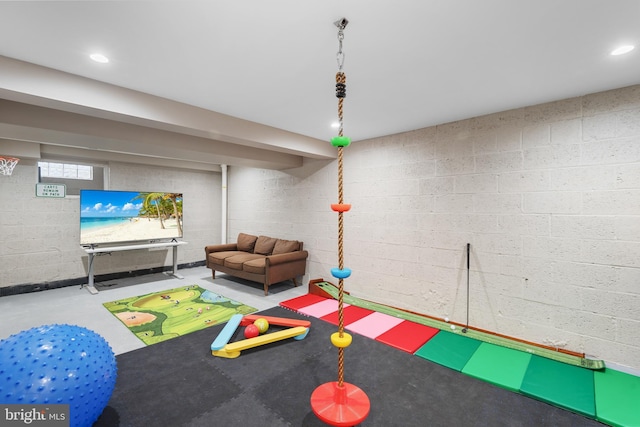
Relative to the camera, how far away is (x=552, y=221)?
2938mm

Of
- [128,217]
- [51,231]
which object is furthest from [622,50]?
[51,231]

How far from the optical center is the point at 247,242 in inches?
247

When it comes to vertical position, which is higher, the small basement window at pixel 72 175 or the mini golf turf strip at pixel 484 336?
the small basement window at pixel 72 175

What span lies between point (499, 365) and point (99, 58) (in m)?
4.32

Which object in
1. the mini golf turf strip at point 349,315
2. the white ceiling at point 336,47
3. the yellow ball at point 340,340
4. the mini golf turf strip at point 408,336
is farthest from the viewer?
the mini golf turf strip at point 349,315

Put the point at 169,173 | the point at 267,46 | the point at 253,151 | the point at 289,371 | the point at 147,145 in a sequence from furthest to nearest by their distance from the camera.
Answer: the point at 169,173
the point at 253,151
the point at 147,145
the point at 289,371
the point at 267,46

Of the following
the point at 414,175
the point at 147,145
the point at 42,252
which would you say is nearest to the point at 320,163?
the point at 414,175

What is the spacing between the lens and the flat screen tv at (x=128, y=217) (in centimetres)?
508

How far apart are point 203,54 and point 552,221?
3645 millimetres

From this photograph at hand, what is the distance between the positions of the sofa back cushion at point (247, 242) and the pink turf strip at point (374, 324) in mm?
3296

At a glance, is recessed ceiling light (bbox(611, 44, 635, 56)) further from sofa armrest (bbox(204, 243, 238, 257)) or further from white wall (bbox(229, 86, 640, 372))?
sofa armrest (bbox(204, 243, 238, 257))

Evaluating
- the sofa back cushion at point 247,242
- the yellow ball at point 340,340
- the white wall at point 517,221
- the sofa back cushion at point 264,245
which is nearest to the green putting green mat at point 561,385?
the white wall at point 517,221

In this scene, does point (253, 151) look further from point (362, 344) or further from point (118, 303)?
point (362, 344)

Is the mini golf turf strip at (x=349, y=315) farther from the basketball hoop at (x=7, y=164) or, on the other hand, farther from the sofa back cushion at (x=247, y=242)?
the basketball hoop at (x=7, y=164)
